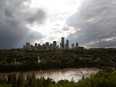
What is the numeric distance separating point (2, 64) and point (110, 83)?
5963 cm

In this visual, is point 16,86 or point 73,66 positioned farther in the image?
point 73,66

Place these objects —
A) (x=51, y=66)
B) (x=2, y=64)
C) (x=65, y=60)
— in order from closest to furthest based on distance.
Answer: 1. (x=2, y=64)
2. (x=51, y=66)
3. (x=65, y=60)

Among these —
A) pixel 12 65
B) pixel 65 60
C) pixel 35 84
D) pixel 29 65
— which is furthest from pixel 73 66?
pixel 35 84

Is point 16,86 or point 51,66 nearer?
point 16,86

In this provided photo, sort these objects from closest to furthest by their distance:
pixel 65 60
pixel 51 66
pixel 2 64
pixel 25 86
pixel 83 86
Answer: pixel 83 86
pixel 25 86
pixel 2 64
pixel 51 66
pixel 65 60

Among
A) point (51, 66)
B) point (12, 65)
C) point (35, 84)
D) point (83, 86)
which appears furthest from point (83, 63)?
point (83, 86)

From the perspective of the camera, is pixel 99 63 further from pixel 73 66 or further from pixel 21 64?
pixel 21 64

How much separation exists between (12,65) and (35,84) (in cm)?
4596

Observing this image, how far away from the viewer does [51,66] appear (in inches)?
4136

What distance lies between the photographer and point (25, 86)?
176ft

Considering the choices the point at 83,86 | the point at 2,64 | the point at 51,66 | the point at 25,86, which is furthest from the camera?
the point at 51,66

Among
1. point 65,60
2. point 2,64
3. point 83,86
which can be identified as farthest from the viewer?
point 65,60

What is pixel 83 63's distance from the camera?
114812mm

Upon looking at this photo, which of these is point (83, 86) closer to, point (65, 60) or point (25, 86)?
point (25, 86)
